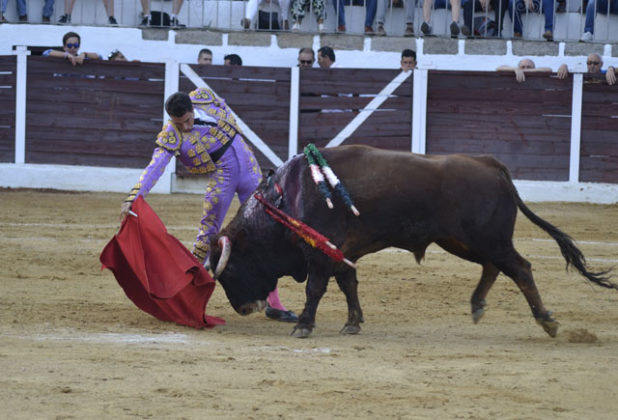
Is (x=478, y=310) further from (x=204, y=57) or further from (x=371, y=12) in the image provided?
(x=371, y=12)

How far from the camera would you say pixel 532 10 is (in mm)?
12758

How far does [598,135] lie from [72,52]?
5915 mm

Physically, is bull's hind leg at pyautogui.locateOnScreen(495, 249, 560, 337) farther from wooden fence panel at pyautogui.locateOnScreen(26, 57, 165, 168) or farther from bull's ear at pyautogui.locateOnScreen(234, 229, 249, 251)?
wooden fence panel at pyautogui.locateOnScreen(26, 57, 165, 168)

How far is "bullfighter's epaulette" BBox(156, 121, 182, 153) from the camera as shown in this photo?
18.6 feet

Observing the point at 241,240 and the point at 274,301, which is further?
the point at 274,301

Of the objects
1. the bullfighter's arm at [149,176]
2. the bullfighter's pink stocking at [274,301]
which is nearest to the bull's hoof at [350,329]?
the bullfighter's pink stocking at [274,301]

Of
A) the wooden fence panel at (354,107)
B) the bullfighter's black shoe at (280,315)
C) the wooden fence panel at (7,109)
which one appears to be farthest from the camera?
the wooden fence panel at (7,109)

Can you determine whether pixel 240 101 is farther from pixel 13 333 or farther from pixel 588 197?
pixel 13 333

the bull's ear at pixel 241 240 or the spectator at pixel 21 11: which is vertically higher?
the spectator at pixel 21 11

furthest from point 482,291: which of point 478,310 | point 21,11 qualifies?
point 21,11

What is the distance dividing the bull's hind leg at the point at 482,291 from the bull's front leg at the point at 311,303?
2.66 ft

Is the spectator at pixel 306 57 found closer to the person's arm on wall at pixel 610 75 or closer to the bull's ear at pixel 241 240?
the person's arm on wall at pixel 610 75

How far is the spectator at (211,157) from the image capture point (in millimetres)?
5688

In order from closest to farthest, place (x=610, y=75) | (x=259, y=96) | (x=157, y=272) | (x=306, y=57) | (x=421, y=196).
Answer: (x=421, y=196), (x=157, y=272), (x=610, y=75), (x=306, y=57), (x=259, y=96)
